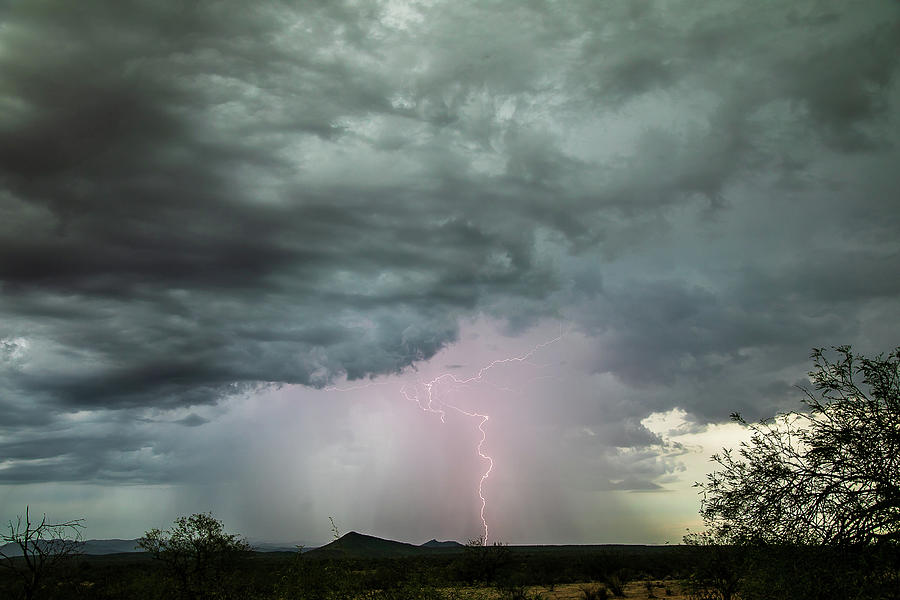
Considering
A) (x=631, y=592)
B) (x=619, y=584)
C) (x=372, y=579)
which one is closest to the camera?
(x=372, y=579)

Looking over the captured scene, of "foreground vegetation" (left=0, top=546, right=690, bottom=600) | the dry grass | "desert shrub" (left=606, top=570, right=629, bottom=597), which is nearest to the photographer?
"foreground vegetation" (left=0, top=546, right=690, bottom=600)

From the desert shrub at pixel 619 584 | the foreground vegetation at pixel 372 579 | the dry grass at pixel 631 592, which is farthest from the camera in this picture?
the desert shrub at pixel 619 584

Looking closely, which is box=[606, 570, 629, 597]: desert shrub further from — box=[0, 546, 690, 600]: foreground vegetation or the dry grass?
the dry grass

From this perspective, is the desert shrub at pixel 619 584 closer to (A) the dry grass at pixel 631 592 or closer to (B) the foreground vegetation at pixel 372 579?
(B) the foreground vegetation at pixel 372 579

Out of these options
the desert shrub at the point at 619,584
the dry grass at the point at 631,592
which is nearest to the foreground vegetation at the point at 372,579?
the dry grass at the point at 631,592

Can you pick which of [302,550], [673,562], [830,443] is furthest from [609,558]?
[830,443]

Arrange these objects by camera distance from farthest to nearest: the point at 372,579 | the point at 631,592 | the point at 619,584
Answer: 1. the point at 619,584
2. the point at 631,592
3. the point at 372,579

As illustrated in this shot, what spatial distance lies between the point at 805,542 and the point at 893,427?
4037 mm

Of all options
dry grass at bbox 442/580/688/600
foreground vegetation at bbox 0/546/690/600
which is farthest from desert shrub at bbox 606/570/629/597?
dry grass at bbox 442/580/688/600

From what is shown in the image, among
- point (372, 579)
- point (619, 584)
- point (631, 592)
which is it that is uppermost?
point (372, 579)

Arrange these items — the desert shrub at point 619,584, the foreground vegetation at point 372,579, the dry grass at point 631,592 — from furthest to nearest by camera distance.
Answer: the desert shrub at point 619,584 < the dry grass at point 631,592 < the foreground vegetation at point 372,579

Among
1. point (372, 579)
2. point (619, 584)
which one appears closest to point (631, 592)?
point (619, 584)

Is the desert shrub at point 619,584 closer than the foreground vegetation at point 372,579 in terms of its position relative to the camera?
No

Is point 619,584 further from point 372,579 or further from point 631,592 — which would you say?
point 372,579
